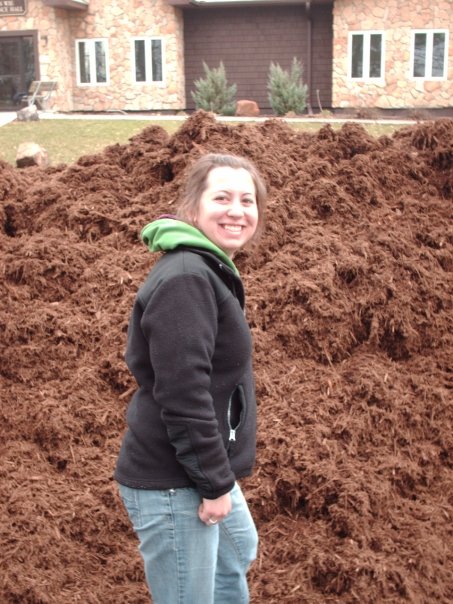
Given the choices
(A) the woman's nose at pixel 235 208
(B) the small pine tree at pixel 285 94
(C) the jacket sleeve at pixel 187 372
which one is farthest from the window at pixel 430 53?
(C) the jacket sleeve at pixel 187 372

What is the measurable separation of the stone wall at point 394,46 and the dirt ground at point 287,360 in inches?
655

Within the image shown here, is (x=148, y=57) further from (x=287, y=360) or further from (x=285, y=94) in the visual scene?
(x=287, y=360)

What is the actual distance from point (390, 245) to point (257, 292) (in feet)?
2.95

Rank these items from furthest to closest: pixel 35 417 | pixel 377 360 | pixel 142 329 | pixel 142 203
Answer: pixel 142 203 < pixel 377 360 < pixel 35 417 < pixel 142 329

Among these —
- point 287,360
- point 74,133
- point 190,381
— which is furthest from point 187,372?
point 74,133

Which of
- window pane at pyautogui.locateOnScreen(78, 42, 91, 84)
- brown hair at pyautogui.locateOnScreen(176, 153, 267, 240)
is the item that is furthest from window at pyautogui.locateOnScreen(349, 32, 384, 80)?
brown hair at pyautogui.locateOnScreen(176, 153, 267, 240)

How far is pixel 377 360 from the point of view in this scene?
4.11m

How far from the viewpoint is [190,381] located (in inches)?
73.4

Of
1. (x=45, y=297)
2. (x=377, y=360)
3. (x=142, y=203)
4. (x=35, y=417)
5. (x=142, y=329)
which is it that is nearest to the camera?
(x=142, y=329)

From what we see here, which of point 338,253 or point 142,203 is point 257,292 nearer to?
point 338,253

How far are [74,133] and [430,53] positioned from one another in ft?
38.4

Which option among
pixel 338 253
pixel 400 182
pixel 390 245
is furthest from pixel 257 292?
pixel 400 182

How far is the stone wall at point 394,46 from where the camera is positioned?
20984mm

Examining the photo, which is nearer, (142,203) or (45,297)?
(45,297)
